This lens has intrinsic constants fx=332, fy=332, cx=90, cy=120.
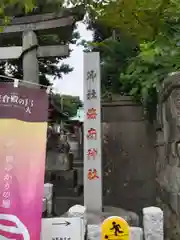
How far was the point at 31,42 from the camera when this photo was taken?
713cm

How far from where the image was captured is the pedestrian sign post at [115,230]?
340cm

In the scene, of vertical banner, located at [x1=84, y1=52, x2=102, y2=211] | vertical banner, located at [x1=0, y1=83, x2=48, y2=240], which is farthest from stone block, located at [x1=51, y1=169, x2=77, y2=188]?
vertical banner, located at [x1=0, y1=83, x2=48, y2=240]

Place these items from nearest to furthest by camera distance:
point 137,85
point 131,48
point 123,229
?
point 123,229 → point 137,85 → point 131,48

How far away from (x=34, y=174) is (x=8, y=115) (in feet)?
2.23

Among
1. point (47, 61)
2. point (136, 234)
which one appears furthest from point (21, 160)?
point (47, 61)

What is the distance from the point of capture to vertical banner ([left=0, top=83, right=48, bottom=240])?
333 centimetres

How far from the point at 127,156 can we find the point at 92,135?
276cm

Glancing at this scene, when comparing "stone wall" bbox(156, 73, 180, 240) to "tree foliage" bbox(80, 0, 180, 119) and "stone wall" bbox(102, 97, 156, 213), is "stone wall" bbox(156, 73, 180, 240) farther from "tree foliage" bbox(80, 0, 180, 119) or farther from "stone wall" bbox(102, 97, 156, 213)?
"stone wall" bbox(102, 97, 156, 213)

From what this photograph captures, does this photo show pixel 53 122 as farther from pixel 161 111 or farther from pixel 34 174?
pixel 34 174

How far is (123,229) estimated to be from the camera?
3.42m

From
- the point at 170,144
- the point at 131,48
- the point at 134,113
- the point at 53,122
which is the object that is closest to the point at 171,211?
the point at 170,144

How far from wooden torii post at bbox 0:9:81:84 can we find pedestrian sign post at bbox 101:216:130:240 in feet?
15.0

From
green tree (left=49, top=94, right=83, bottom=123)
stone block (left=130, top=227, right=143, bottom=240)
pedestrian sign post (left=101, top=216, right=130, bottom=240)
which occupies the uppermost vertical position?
green tree (left=49, top=94, right=83, bottom=123)

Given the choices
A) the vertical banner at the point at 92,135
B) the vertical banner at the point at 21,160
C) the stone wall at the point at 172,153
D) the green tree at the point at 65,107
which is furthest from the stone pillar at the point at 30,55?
the green tree at the point at 65,107
